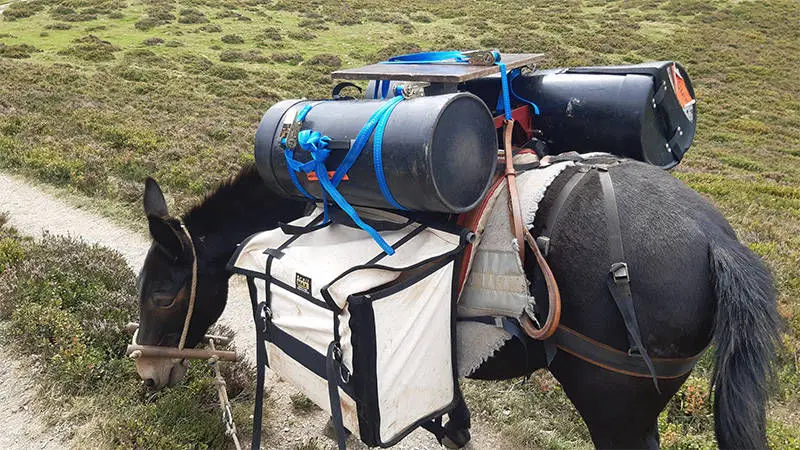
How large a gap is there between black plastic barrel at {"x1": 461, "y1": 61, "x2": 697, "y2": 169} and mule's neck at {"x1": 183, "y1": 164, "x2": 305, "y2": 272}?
1453 millimetres

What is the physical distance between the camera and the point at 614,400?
261 centimetres

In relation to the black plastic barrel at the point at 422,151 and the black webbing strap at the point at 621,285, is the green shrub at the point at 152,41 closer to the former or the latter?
the black plastic barrel at the point at 422,151

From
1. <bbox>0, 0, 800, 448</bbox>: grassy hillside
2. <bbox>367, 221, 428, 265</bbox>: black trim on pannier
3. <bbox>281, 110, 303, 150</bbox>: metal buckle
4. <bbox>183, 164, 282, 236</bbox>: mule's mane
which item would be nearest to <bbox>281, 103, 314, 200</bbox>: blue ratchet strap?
<bbox>281, 110, 303, 150</bbox>: metal buckle

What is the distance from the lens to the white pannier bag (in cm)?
253

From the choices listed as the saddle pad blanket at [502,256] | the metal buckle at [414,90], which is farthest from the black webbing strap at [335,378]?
the metal buckle at [414,90]

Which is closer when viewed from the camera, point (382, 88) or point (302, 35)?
point (382, 88)

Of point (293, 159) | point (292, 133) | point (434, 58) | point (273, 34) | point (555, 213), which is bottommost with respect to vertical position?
point (273, 34)

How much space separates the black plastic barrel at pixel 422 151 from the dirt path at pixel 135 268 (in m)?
2.39

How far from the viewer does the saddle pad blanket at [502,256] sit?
2611 mm

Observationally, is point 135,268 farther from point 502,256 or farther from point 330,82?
point 330,82

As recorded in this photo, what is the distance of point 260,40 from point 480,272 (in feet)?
107

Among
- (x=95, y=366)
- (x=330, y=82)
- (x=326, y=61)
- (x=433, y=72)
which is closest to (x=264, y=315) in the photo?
(x=433, y=72)

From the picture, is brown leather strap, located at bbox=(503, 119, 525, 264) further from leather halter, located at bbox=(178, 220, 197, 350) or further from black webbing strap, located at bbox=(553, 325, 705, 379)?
leather halter, located at bbox=(178, 220, 197, 350)

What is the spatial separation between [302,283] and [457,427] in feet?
6.52
